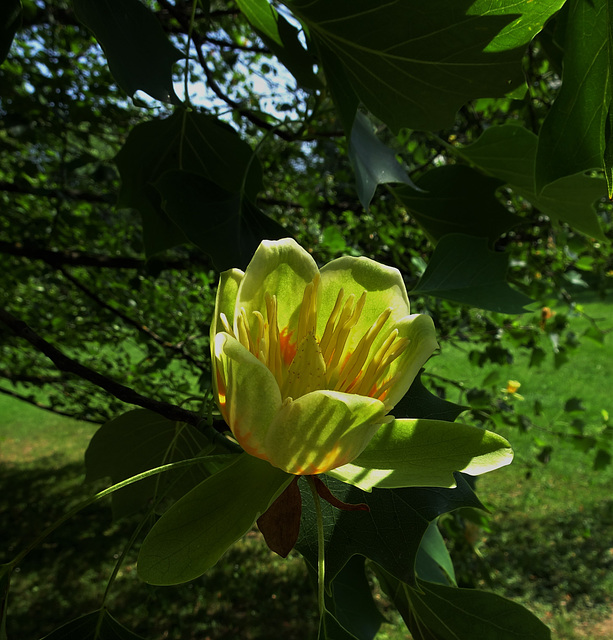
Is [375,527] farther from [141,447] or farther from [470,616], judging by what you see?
[141,447]

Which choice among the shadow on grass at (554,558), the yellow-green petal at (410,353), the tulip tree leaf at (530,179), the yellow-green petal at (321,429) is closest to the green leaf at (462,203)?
the tulip tree leaf at (530,179)

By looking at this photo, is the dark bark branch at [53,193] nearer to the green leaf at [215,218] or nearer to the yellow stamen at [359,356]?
the green leaf at [215,218]

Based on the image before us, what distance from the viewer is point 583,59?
2.00 ft

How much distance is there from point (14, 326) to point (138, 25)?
0.48 meters

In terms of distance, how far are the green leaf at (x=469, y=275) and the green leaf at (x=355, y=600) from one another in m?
0.43

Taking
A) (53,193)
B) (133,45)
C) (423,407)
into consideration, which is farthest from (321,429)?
(53,193)

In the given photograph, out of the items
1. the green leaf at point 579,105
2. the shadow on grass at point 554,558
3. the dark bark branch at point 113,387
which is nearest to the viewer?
the green leaf at point 579,105

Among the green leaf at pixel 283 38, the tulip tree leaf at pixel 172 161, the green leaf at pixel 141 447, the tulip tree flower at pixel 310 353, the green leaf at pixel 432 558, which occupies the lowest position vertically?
the green leaf at pixel 432 558

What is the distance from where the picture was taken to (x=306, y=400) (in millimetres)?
487

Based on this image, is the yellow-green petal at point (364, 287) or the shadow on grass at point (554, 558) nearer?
the yellow-green petal at point (364, 287)

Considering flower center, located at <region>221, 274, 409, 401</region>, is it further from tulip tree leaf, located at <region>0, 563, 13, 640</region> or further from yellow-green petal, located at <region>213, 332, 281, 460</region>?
tulip tree leaf, located at <region>0, 563, 13, 640</region>

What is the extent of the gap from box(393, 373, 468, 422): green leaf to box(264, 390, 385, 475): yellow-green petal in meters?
0.23

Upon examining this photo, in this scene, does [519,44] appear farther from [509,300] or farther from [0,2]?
[0,2]

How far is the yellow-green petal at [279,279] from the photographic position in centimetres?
62
